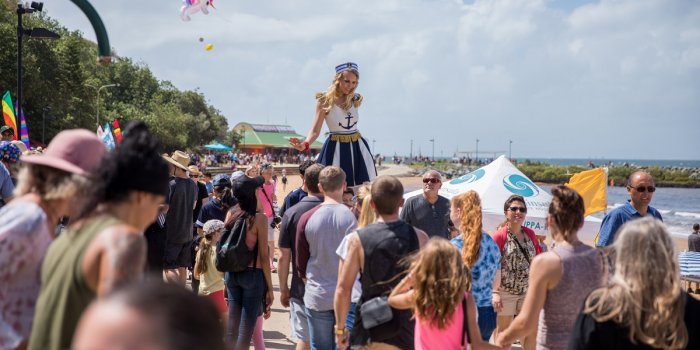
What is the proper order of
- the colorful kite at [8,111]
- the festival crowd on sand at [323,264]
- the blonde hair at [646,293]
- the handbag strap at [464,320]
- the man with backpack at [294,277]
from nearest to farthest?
the festival crowd on sand at [323,264] < the blonde hair at [646,293] < the handbag strap at [464,320] < the man with backpack at [294,277] < the colorful kite at [8,111]

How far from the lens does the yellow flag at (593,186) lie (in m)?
9.74

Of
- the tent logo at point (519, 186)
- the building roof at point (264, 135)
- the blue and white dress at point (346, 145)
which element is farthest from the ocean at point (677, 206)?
the building roof at point (264, 135)

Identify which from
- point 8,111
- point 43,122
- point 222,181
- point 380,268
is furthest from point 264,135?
point 380,268

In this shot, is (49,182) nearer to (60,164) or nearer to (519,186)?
(60,164)

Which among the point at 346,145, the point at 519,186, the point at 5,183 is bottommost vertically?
the point at 519,186

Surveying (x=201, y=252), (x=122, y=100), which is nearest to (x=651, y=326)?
(x=201, y=252)

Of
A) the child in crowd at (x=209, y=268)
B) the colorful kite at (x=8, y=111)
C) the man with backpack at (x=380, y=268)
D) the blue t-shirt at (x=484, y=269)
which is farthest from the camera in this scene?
the colorful kite at (x=8, y=111)

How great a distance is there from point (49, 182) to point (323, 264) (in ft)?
8.57

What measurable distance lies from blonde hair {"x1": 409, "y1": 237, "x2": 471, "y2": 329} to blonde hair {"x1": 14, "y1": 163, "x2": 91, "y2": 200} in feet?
6.26

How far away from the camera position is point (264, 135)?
115250mm

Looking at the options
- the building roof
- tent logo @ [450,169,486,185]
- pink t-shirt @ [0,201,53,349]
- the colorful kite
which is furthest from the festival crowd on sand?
the building roof

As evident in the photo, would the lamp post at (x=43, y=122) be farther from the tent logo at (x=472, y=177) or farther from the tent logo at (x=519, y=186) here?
the tent logo at (x=519, y=186)

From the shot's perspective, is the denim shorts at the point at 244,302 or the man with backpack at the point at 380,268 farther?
the denim shorts at the point at 244,302

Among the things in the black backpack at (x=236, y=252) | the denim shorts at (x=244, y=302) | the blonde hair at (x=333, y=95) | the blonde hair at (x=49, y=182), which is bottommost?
the denim shorts at (x=244, y=302)
